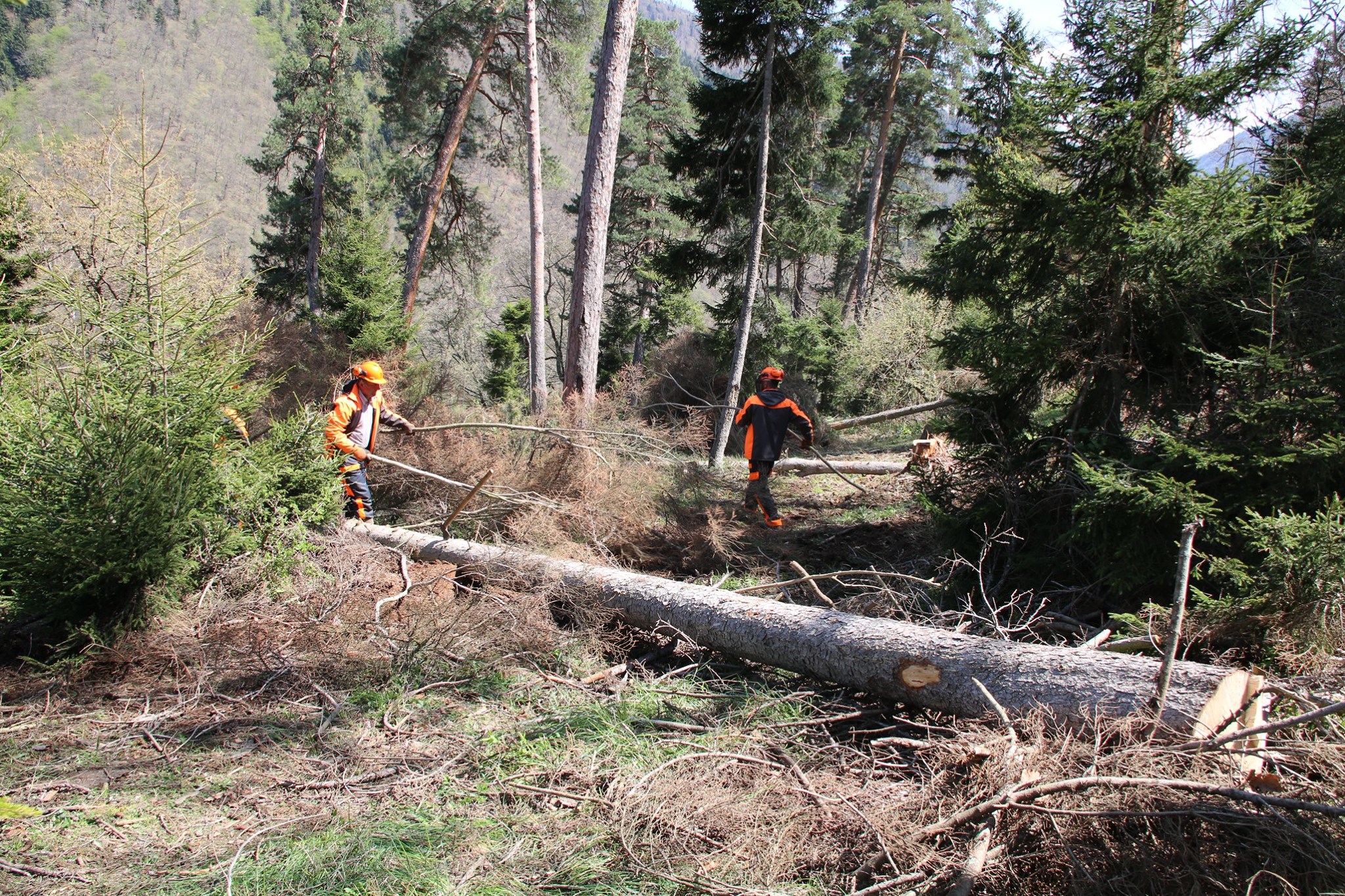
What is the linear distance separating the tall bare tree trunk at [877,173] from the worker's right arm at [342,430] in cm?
1579

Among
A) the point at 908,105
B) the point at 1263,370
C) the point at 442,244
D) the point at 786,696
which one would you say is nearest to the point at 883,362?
the point at 908,105

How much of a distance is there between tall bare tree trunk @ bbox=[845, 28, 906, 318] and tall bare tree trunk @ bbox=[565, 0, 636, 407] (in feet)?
36.4

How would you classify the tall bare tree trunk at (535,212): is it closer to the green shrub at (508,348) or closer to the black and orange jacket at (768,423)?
the black and orange jacket at (768,423)

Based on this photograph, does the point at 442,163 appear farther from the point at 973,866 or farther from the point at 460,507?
the point at 973,866

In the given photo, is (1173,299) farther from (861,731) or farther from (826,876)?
(826,876)

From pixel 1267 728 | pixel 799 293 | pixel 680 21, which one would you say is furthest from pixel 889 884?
pixel 680 21

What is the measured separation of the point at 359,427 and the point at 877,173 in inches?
769

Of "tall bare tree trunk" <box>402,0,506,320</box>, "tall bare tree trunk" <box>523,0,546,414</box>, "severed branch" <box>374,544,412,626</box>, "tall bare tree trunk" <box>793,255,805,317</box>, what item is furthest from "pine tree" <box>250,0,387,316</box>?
"severed branch" <box>374,544,412,626</box>

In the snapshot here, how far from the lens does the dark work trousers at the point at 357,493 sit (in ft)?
22.7

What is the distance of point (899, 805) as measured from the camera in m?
2.95

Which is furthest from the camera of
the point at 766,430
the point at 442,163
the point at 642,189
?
the point at 642,189

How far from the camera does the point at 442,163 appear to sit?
15719 mm

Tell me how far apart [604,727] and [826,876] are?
1.48 meters

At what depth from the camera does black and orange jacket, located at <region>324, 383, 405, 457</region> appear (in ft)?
22.0
